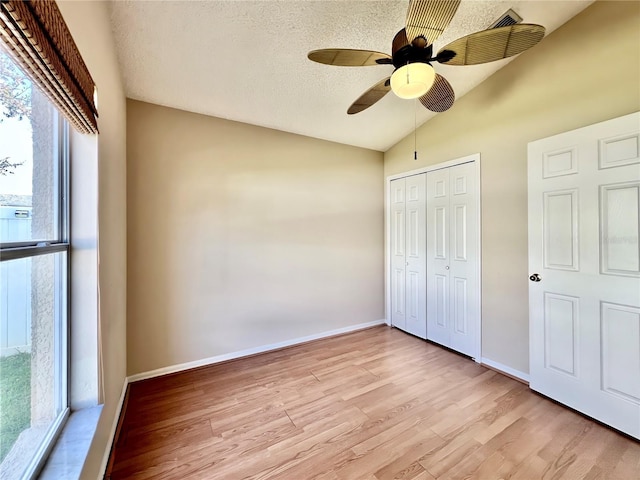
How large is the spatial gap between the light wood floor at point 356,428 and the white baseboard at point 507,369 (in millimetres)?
86

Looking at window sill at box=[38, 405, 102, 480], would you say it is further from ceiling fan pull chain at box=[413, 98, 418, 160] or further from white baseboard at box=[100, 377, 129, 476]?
ceiling fan pull chain at box=[413, 98, 418, 160]

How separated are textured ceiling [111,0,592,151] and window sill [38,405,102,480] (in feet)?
7.25

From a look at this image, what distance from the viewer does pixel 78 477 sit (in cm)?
93

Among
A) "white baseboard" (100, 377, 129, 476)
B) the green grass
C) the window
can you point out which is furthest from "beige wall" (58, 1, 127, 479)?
the green grass

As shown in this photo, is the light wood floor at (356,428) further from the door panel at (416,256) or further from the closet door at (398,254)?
the closet door at (398,254)

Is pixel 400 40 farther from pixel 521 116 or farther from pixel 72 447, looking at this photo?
pixel 72 447

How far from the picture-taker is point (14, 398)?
0.86 meters

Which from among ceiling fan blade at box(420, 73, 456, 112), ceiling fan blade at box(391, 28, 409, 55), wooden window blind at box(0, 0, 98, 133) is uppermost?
ceiling fan blade at box(391, 28, 409, 55)

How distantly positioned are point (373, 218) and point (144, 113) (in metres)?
2.83

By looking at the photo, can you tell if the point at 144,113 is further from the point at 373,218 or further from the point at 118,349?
the point at 373,218

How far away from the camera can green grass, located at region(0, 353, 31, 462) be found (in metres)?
0.79

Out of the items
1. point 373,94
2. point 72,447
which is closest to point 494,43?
point 373,94

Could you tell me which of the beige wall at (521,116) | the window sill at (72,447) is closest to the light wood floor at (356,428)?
the window sill at (72,447)

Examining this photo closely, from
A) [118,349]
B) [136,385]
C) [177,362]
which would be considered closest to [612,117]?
[118,349]
